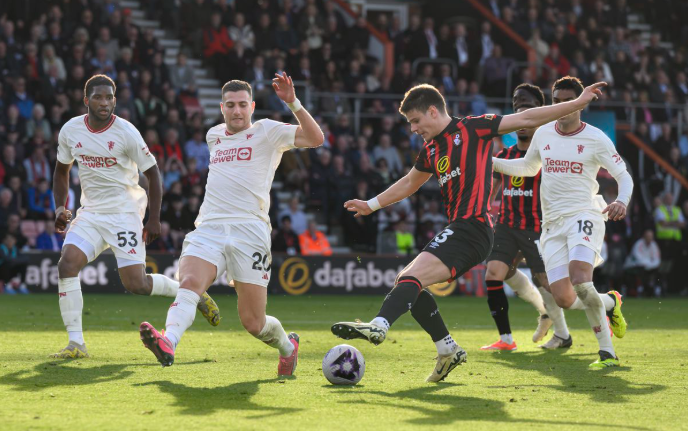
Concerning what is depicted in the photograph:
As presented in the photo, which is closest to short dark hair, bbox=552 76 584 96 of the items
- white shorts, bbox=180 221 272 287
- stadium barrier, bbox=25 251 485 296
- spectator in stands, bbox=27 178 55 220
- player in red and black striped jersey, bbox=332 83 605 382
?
player in red and black striped jersey, bbox=332 83 605 382

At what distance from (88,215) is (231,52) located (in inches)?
498

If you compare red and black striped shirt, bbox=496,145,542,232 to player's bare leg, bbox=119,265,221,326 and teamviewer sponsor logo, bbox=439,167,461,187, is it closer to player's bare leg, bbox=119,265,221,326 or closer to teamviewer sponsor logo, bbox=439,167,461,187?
teamviewer sponsor logo, bbox=439,167,461,187

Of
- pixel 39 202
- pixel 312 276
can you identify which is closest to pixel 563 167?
pixel 312 276

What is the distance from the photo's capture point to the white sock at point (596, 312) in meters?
8.59

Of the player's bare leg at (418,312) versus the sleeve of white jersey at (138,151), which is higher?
the sleeve of white jersey at (138,151)

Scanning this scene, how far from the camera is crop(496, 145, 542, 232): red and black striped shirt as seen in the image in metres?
10.3

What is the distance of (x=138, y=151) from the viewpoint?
895 centimetres

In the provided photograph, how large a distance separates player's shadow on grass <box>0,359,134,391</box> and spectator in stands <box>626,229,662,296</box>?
14853mm

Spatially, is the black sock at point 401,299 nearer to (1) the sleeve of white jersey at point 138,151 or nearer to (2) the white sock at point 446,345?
(2) the white sock at point 446,345

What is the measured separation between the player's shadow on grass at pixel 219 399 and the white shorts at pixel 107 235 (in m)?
2.14

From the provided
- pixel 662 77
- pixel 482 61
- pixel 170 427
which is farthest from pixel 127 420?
pixel 662 77

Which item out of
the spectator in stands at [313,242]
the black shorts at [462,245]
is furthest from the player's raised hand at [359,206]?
the spectator in stands at [313,242]

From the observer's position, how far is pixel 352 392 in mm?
6750

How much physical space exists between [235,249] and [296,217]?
12323 mm
